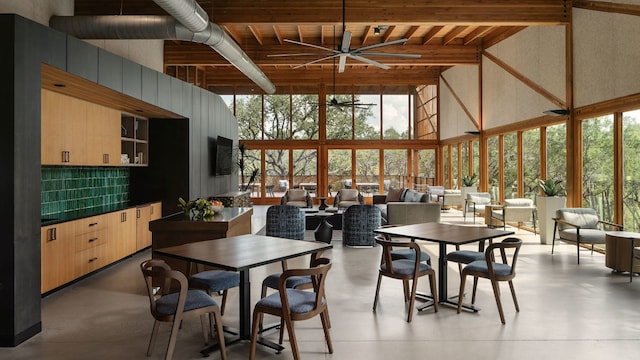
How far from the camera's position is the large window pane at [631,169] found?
21.7ft

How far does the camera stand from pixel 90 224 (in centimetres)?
554

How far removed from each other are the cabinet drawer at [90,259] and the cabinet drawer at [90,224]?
26 cm

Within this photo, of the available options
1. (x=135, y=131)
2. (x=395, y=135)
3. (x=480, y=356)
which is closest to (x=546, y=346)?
(x=480, y=356)

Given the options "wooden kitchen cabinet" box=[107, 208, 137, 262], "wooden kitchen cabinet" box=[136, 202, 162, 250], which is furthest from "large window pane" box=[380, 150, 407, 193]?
"wooden kitchen cabinet" box=[107, 208, 137, 262]

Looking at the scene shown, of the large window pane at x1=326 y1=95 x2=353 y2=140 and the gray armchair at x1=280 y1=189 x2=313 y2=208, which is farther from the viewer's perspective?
the large window pane at x1=326 y1=95 x2=353 y2=140

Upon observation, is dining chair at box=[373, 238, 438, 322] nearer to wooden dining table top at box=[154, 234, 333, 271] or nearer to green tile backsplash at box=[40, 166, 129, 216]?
wooden dining table top at box=[154, 234, 333, 271]

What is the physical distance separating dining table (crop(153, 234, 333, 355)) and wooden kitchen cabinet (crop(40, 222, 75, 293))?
1909mm

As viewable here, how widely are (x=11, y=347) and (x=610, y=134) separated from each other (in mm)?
8656

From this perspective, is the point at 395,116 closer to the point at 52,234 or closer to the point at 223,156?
the point at 223,156

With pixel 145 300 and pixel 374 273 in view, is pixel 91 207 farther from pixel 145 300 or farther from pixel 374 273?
pixel 374 273

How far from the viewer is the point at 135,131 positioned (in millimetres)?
7410

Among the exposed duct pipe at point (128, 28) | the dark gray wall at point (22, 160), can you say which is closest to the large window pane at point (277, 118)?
the exposed duct pipe at point (128, 28)

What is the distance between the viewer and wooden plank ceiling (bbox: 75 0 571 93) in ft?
26.8

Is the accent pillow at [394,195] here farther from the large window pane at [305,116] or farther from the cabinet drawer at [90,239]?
the cabinet drawer at [90,239]
